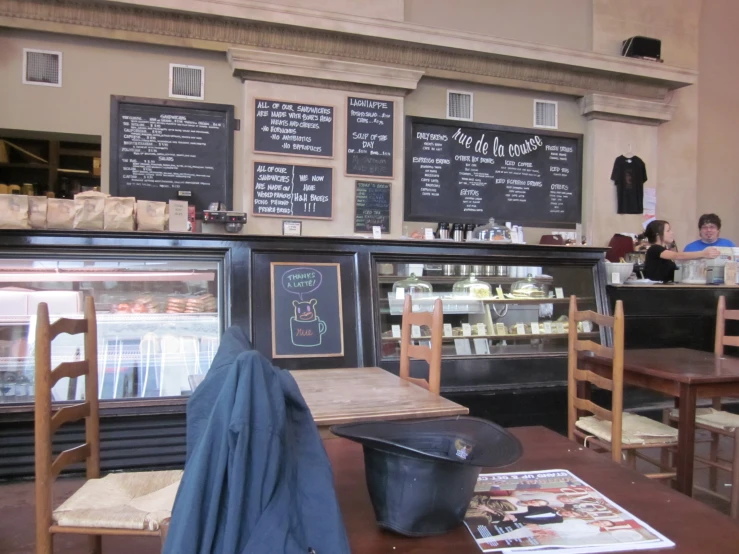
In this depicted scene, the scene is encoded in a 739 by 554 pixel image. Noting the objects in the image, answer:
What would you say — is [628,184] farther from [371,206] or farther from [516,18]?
[371,206]

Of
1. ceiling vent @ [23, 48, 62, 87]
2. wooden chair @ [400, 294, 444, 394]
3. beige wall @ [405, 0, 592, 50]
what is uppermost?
beige wall @ [405, 0, 592, 50]

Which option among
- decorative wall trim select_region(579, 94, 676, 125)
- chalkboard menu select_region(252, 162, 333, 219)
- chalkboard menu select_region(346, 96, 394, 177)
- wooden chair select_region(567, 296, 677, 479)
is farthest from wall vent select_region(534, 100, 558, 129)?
wooden chair select_region(567, 296, 677, 479)

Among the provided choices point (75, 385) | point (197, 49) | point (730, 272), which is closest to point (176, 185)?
point (197, 49)

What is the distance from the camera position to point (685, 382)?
8.16 ft

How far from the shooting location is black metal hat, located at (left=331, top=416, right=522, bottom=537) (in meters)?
0.91

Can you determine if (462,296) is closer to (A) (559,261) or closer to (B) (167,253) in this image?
(A) (559,261)

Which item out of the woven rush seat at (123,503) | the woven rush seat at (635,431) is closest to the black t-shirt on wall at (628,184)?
the woven rush seat at (635,431)

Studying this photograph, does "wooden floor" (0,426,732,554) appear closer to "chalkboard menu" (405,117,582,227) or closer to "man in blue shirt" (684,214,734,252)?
"man in blue shirt" (684,214,734,252)

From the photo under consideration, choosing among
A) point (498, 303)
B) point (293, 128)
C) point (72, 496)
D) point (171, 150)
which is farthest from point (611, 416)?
point (171, 150)

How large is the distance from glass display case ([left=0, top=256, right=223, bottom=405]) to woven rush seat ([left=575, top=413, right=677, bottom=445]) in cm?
207

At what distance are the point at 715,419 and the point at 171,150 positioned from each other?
430cm

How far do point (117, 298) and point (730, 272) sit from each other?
463cm

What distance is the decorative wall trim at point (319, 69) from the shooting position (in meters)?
4.56

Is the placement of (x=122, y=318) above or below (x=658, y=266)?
below
